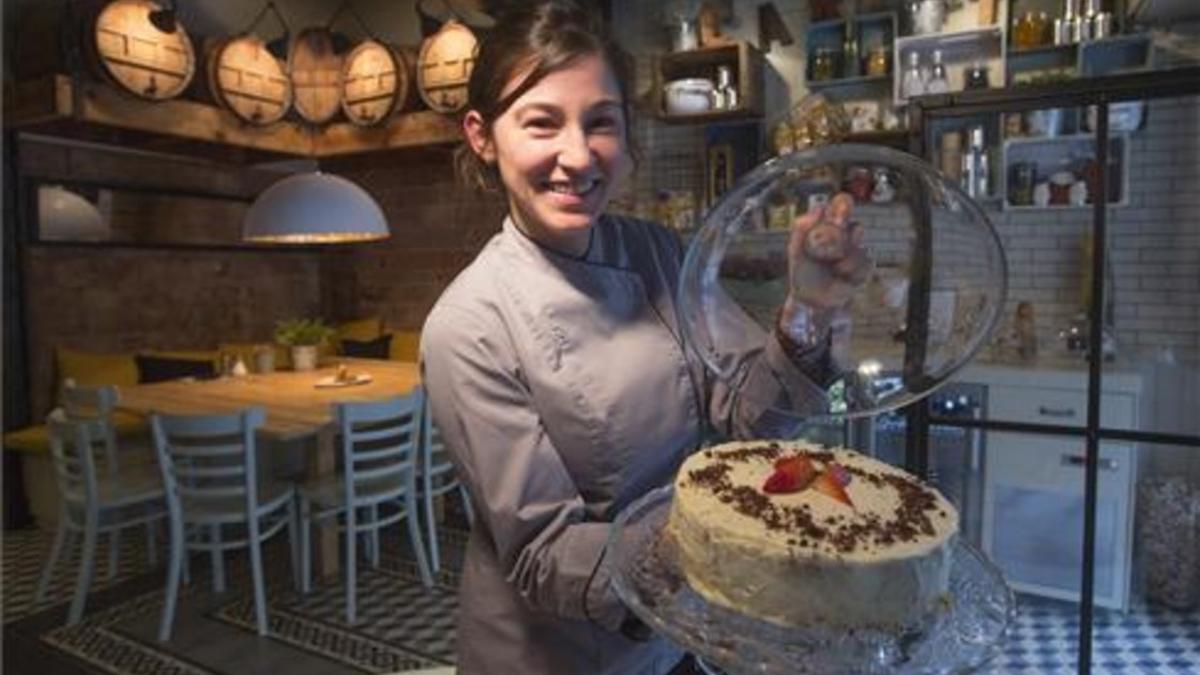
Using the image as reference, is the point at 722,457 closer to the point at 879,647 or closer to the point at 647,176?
the point at 879,647

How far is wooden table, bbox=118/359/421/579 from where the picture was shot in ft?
9.75

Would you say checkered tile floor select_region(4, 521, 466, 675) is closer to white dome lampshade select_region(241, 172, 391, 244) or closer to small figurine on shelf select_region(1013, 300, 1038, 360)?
white dome lampshade select_region(241, 172, 391, 244)

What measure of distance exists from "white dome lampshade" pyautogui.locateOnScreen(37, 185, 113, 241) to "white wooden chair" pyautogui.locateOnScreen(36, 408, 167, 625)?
5.45ft

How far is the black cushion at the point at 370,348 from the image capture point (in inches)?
207

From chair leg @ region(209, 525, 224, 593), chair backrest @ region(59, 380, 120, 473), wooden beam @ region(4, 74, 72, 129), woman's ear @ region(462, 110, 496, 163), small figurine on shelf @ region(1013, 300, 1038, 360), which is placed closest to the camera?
woman's ear @ region(462, 110, 496, 163)

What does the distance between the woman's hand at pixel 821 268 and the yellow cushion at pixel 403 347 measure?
14.6ft

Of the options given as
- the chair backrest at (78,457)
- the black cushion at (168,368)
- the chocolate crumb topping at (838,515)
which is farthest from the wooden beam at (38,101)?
the chocolate crumb topping at (838,515)

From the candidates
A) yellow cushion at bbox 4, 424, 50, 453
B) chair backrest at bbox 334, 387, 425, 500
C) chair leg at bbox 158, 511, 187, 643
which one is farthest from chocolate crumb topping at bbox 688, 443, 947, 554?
yellow cushion at bbox 4, 424, 50, 453

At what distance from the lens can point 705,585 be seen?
0.81m

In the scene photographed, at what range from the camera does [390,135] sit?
15.3ft

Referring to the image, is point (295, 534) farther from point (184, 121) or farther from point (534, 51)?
point (534, 51)

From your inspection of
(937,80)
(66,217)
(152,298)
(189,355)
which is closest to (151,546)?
(189,355)

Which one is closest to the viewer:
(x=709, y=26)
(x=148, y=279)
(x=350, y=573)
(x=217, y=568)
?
(x=350, y=573)

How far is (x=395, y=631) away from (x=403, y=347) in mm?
2654
